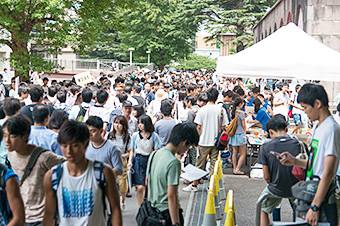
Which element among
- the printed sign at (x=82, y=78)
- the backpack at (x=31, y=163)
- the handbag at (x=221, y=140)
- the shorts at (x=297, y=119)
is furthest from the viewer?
the shorts at (x=297, y=119)

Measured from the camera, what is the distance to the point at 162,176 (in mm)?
3814

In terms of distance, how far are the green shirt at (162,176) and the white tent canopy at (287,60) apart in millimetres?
3507

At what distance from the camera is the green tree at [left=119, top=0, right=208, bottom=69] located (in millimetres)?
55844

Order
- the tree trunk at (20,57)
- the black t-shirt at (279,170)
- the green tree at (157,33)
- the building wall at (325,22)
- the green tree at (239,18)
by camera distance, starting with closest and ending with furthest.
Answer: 1. the black t-shirt at (279,170)
2. the tree trunk at (20,57)
3. the building wall at (325,22)
4. the green tree at (239,18)
5. the green tree at (157,33)

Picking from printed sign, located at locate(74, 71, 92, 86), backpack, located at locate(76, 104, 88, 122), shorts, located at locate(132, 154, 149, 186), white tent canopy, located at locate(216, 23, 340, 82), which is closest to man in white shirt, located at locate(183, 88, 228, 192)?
white tent canopy, located at locate(216, 23, 340, 82)

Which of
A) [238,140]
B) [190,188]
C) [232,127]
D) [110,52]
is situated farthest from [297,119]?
[110,52]

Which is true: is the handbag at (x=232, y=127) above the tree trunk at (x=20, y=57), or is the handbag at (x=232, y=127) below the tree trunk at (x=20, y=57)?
below

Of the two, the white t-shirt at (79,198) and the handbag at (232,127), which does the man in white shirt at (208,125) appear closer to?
the handbag at (232,127)

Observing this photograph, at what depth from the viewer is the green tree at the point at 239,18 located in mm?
45719

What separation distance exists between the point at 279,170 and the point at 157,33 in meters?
54.2

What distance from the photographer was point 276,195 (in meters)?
5.21

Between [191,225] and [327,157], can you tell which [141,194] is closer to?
[191,225]

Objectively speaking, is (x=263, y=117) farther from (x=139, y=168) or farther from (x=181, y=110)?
(x=139, y=168)

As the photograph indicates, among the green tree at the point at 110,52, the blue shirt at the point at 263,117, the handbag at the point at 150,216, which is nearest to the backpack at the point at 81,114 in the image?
the handbag at the point at 150,216
